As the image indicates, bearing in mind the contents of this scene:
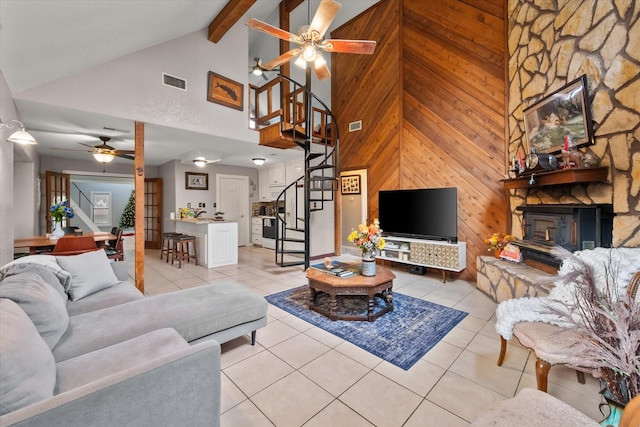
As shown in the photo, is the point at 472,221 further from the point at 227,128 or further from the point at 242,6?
the point at 242,6

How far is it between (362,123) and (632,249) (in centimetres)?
434

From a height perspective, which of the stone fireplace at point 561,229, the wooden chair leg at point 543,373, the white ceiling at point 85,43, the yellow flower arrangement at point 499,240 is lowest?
the wooden chair leg at point 543,373

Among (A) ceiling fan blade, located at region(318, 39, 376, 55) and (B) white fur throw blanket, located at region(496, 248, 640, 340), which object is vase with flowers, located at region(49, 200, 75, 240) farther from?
(B) white fur throw blanket, located at region(496, 248, 640, 340)

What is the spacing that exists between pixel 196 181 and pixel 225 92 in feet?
10.3

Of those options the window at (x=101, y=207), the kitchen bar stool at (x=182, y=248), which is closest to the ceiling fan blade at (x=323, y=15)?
the kitchen bar stool at (x=182, y=248)

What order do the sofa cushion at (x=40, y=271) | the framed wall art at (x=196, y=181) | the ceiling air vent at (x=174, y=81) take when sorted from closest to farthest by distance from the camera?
the sofa cushion at (x=40, y=271), the ceiling air vent at (x=174, y=81), the framed wall art at (x=196, y=181)

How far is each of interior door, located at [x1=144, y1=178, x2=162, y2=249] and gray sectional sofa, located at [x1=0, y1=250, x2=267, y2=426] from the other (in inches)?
206

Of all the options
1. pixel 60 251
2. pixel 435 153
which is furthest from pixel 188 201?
pixel 435 153

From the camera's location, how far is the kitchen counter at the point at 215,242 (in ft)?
16.8

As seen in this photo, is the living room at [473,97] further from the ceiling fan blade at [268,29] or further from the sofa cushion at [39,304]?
the ceiling fan blade at [268,29]

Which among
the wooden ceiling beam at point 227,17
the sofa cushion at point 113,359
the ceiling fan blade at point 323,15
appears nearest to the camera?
the sofa cushion at point 113,359

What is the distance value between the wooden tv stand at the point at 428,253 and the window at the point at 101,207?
11864 millimetres

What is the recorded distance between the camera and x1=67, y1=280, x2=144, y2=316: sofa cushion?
6.89ft

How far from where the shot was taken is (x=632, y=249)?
199cm
